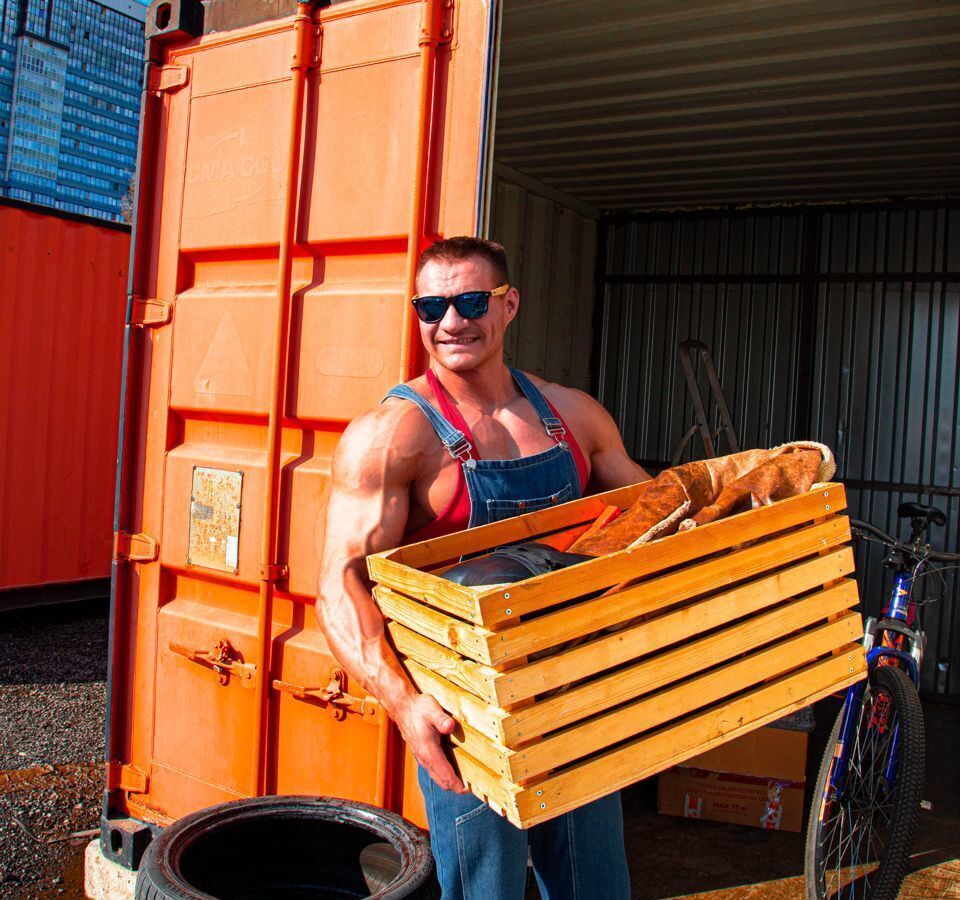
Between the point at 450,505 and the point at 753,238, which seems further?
the point at 753,238

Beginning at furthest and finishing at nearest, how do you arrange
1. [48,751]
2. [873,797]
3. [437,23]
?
[48,751] < [873,797] < [437,23]

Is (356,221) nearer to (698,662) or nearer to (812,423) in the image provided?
(698,662)

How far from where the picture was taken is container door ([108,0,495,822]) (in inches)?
Answer: 119

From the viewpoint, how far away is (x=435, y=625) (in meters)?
1.88

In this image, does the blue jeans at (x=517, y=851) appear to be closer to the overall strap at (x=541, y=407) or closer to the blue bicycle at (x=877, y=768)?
the overall strap at (x=541, y=407)

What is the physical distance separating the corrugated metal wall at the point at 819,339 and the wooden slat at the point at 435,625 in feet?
17.8

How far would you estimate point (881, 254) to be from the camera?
6727mm

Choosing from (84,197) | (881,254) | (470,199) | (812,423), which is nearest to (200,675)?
(470,199)

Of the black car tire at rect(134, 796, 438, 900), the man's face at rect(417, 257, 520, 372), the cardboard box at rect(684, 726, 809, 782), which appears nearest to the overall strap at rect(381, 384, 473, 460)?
the man's face at rect(417, 257, 520, 372)

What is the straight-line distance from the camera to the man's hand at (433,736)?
1.93 meters

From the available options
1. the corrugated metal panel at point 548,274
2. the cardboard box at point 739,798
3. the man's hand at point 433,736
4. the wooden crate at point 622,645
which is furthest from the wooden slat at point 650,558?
the corrugated metal panel at point 548,274

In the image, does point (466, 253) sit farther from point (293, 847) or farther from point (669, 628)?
point (293, 847)

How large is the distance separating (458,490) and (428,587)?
553mm

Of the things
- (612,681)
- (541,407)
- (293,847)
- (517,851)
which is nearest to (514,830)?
(517,851)
